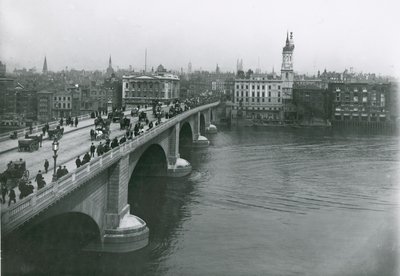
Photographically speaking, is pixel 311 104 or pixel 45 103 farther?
pixel 311 104

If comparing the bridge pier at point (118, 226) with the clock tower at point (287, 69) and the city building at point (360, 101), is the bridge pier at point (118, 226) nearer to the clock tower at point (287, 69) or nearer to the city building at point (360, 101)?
the city building at point (360, 101)

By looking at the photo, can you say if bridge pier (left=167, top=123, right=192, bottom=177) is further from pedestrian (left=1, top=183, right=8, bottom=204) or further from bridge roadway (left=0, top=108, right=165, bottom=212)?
pedestrian (left=1, top=183, right=8, bottom=204)

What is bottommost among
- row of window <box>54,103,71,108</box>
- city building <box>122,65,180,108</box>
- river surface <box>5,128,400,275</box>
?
river surface <box>5,128,400,275</box>

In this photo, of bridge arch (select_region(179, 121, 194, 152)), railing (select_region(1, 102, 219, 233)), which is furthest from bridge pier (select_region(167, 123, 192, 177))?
bridge arch (select_region(179, 121, 194, 152))

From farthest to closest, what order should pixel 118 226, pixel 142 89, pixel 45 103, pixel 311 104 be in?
pixel 311 104, pixel 142 89, pixel 45 103, pixel 118 226

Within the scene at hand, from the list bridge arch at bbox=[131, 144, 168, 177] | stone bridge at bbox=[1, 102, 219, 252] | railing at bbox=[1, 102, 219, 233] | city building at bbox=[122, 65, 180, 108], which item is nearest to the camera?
railing at bbox=[1, 102, 219, 233]

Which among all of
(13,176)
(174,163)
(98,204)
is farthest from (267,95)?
(13,176)

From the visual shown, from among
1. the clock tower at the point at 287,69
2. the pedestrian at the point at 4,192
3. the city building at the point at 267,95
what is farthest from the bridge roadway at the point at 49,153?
the clock tower at the point at 287,69

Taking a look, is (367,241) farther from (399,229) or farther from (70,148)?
(70,148)

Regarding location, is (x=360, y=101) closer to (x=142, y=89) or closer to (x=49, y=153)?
(x=142, y=89)
